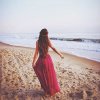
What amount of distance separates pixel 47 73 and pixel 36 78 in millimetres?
538

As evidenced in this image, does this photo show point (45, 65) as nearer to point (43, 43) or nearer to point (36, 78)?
point (43, 43)

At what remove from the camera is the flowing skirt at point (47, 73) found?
8.32 ft

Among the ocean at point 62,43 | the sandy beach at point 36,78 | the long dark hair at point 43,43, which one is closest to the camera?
the long dark hair at point 43,43

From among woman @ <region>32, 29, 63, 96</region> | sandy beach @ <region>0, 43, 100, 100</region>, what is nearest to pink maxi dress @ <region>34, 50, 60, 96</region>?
woman @ <region>32, 29, 63, 96</region>

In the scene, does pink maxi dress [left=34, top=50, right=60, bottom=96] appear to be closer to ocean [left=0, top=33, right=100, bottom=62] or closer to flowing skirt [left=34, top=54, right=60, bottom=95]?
flowing skirt [left=34, top=54, right=60, bottom=95]

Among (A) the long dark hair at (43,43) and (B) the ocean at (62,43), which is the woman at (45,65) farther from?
(B) the ocean at (62,43)

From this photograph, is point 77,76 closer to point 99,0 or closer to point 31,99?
point 31,99

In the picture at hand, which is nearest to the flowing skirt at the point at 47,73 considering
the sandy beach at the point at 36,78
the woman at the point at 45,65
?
the woman at the point at 45,65

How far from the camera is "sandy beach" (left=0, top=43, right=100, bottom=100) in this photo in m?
2.68

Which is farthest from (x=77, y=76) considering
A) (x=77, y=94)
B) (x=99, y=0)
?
(x=99, y=0)

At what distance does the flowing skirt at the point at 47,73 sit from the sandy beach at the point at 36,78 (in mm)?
123

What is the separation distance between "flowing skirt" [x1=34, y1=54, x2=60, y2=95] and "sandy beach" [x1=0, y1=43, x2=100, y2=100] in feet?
0.40

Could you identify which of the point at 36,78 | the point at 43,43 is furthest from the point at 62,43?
the point at 43,43

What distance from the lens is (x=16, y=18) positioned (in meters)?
3.29
